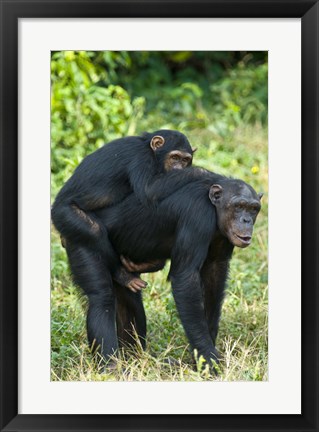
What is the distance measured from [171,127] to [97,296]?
4.65 m

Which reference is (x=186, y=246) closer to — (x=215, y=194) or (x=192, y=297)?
(x=192, y=297)

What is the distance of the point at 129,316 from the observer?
6270 millimetres

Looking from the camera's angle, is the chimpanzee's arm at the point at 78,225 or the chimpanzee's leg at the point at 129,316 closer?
the chimpanzee's arm at the point at 78,225

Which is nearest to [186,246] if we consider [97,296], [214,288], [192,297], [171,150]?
[192,297]

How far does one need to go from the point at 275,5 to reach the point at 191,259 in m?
1.78

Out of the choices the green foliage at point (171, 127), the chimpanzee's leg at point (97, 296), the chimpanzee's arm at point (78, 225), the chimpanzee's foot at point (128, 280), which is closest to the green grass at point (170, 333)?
the green foliage at point (171, 127)

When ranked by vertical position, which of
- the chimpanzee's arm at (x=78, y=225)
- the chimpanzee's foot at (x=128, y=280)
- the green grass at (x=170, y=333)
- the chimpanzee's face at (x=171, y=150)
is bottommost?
the green grass at (x=170, y=333)

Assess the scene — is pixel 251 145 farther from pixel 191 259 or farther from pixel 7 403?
pixel 7 403

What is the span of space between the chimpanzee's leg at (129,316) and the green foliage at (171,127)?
6.2 inches

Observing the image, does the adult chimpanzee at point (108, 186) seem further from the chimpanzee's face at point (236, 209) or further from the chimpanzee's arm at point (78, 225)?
the chimpanzee's face at point (236, 209)

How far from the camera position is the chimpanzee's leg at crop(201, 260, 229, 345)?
19.7 feet

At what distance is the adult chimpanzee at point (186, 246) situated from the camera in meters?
5.54

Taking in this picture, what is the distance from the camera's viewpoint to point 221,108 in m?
11.4

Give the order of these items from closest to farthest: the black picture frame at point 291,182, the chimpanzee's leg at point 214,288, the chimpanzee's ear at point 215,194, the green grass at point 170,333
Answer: the black picture frame at point 291,182
the green grass at point 170,333
the chimpanzee's ear at point 215,194
the chimpanzee's leg at point 214,288
